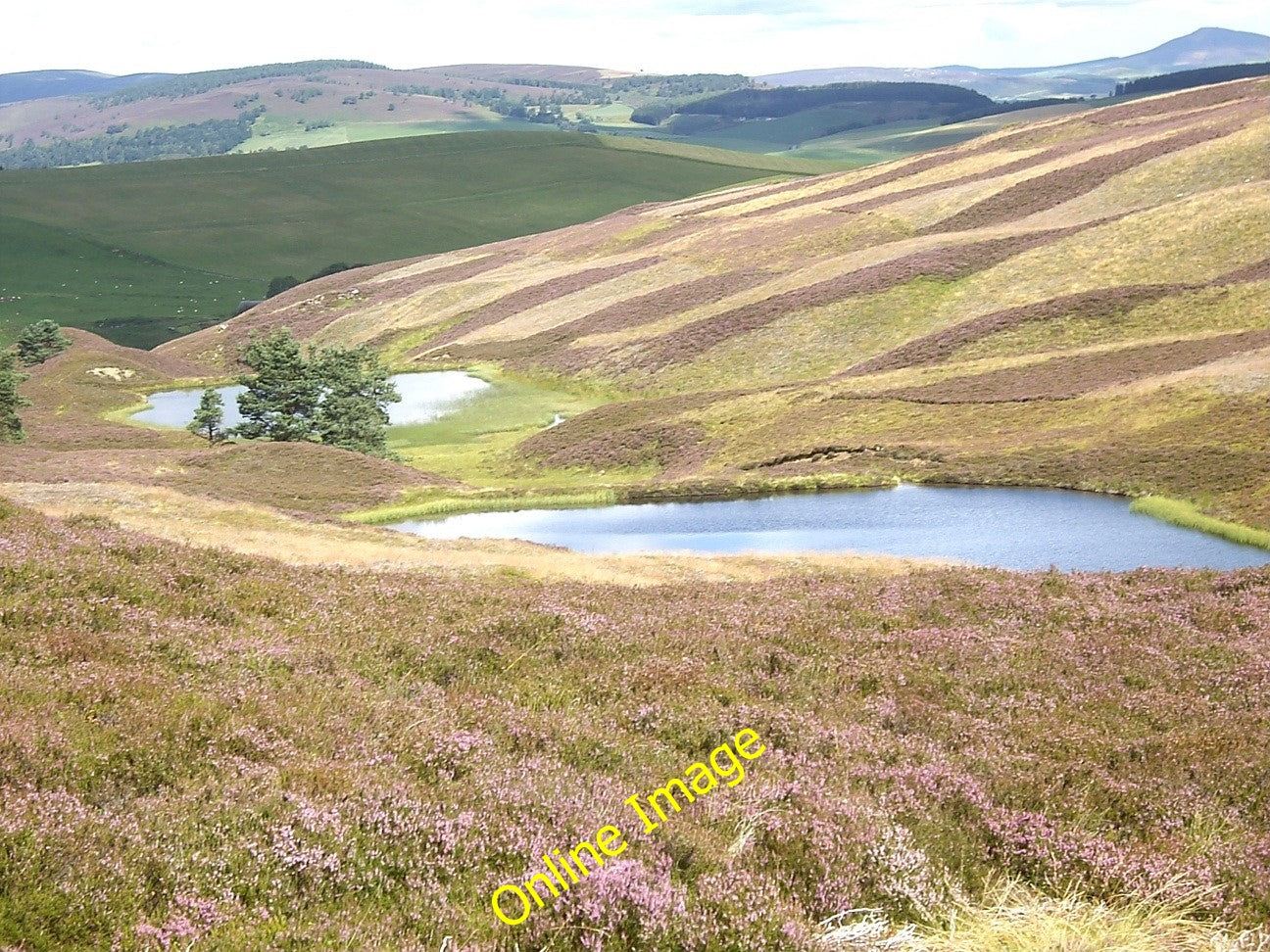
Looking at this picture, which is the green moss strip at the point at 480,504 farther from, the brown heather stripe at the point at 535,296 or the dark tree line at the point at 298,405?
the brown heather stripe at the point at 535,296

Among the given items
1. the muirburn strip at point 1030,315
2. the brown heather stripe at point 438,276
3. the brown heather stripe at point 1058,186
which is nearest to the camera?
the muirburn strip at point 1030,315

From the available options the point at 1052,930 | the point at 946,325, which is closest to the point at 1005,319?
the point at 946,325

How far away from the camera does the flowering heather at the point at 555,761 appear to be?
6734 millimetres

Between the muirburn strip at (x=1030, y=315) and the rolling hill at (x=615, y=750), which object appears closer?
the rolling hill at (x=615, y=750)

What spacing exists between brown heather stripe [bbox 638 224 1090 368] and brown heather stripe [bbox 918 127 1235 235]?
10208 mm

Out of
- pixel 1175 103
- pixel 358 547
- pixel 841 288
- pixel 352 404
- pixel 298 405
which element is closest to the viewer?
pixel 358 547

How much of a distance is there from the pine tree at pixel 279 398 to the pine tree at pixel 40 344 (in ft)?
183

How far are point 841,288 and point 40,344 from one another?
90493mm

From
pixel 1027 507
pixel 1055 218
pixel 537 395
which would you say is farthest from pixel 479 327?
pixel 1027 507

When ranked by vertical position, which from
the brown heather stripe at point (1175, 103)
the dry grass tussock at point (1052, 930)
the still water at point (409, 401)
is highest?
the brown heather stripe at point (1175, 103)

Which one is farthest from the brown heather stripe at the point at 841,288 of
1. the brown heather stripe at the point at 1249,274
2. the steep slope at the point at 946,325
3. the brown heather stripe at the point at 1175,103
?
the brown heather stripe at the point at 1175,103

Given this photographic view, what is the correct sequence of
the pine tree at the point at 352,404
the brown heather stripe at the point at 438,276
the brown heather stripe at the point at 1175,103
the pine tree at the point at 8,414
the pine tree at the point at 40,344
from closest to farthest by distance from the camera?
the pine tree at the point at 8,414 → the pine tree at the point at 352,404 → the brown heather stripe at the point at 1175,103 → the pine tree at the point at 40,344 → the brown heather stripe at the point at 438,276

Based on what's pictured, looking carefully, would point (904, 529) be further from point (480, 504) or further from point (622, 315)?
point (622, 315)

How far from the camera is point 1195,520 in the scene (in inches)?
1630
